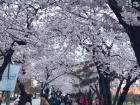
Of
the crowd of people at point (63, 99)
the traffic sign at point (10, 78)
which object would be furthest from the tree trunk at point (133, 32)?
the crowd of people at point (63, 99)

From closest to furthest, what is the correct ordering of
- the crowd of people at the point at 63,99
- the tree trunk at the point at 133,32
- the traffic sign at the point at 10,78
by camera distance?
1. the tree trunk at the point at 133,32
2. the traffic sign at the point at 10,78
3. the crowd of people at the point at 63,99

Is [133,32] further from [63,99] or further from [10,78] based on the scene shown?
[63,99]

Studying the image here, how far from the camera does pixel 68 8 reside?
55.3ft

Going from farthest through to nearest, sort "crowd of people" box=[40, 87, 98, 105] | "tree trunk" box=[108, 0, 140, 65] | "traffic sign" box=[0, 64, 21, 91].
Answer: "crowd of people" box=[40, 87, 98, 105]
"traffic sign" box=[0, 64, 21, 91]
"tree trunk" box=[108, 0, 140, 65]

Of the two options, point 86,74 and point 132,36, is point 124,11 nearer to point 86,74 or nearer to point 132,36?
point 132,36

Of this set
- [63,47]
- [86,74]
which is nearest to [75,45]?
[63,47]

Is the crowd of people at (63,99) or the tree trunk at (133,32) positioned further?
the crowd of people at (63,99)

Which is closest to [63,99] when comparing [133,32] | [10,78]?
[10,78]

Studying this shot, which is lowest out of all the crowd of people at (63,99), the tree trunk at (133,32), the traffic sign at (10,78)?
the crowd of people at (63,99)

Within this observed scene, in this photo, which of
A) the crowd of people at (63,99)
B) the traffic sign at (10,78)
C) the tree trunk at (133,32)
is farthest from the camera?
the crowd of people at (63,99)

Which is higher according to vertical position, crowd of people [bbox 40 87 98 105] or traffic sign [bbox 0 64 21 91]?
traffic sign [bbox 0 64 21 91]

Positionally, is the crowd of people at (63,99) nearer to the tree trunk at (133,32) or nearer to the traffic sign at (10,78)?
the traffic sign at (10,78)

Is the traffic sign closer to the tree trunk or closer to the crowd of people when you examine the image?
the tree trunk

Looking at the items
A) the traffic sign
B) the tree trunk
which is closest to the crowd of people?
the traffic sign
